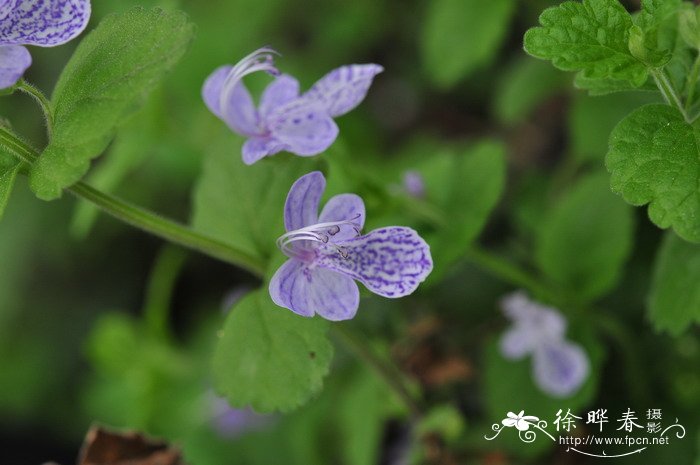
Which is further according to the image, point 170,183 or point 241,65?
point 170,183

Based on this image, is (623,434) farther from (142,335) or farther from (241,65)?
(142,335)

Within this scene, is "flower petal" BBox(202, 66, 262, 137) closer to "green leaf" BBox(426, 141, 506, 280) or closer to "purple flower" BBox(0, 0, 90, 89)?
"purple flower" BBox(0, 0, 90, 89)

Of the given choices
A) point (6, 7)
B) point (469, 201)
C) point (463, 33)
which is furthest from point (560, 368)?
point (6, 7)

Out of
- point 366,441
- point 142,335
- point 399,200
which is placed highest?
point 399,200

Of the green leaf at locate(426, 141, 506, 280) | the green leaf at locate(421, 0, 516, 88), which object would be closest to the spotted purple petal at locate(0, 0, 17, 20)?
the green leaf at locate(426, 141, 506, 280)

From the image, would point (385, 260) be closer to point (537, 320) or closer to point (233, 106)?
point (233, 106)

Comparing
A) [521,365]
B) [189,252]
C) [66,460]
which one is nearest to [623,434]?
[521,365]

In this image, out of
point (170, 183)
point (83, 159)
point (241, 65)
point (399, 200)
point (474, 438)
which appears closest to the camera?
point (83, 159)
